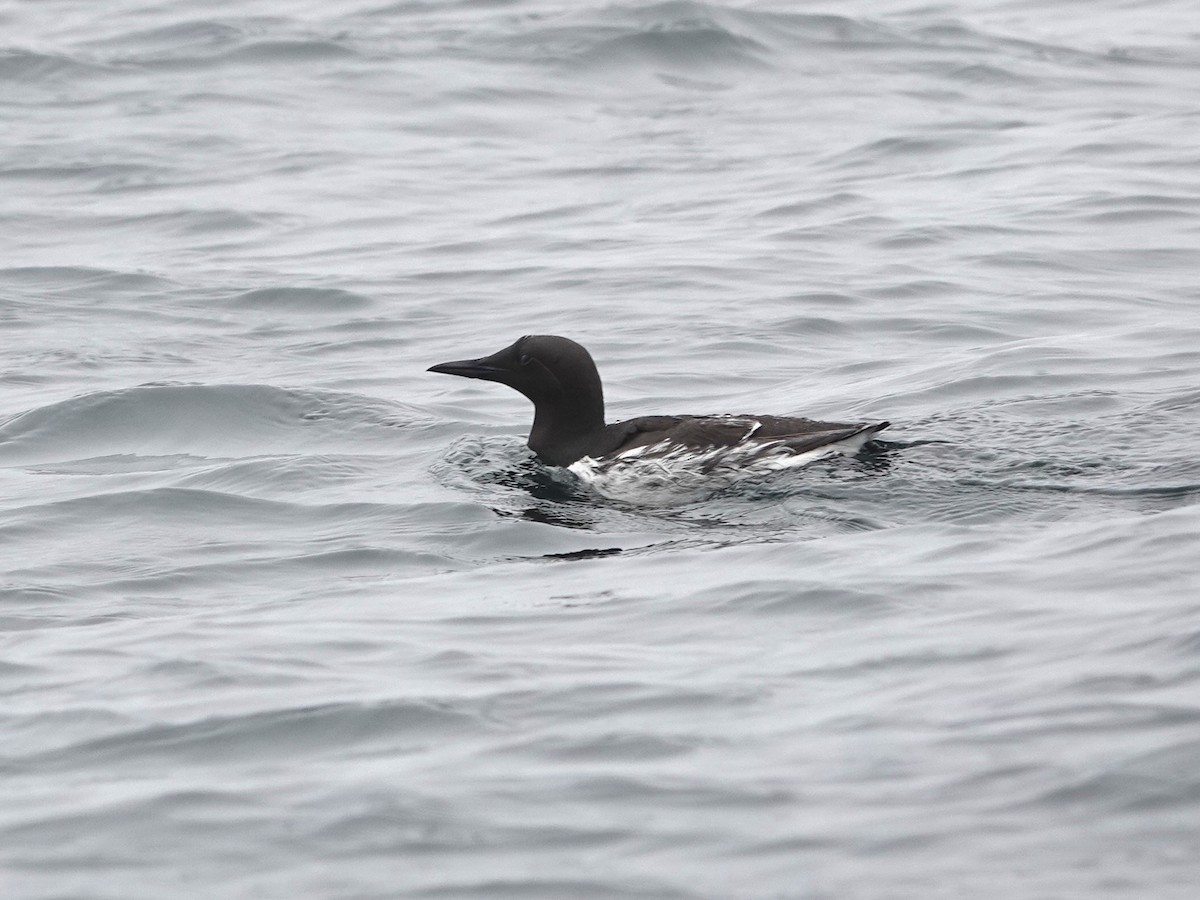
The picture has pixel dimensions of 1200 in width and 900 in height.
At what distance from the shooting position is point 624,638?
7.34m

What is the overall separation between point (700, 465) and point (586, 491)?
2.40 feet

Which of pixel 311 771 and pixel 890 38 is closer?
pixel 311 771

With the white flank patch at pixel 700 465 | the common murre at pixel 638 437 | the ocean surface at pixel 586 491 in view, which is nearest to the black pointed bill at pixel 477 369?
the common murre at pixel 638 437

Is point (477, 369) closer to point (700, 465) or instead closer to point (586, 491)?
point (586, 491)

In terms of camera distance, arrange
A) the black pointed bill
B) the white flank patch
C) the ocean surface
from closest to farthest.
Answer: the ocean surface < the white flank patch < the black pointed bill

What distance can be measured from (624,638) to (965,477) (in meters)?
2.72

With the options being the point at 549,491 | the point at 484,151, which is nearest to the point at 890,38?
the point at 484,151

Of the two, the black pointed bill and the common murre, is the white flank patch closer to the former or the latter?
the common murre

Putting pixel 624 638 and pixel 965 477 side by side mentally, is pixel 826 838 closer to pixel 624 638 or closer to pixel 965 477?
pixel 624 638

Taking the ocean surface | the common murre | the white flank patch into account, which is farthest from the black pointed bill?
the white flank patch

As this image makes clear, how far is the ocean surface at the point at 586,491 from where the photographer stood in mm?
5543

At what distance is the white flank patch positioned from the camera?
9.90 metres

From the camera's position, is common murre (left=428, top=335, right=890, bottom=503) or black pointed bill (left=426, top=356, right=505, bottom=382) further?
black pointed bill (left=426, top=356, right=505, bottom=382)

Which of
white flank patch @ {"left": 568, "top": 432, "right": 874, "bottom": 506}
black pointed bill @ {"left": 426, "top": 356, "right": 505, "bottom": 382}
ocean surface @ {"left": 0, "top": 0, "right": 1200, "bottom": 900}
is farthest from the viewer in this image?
black pointed bill @ {"left": 426, "top": 356, "right": 505, "bottom": 382}
